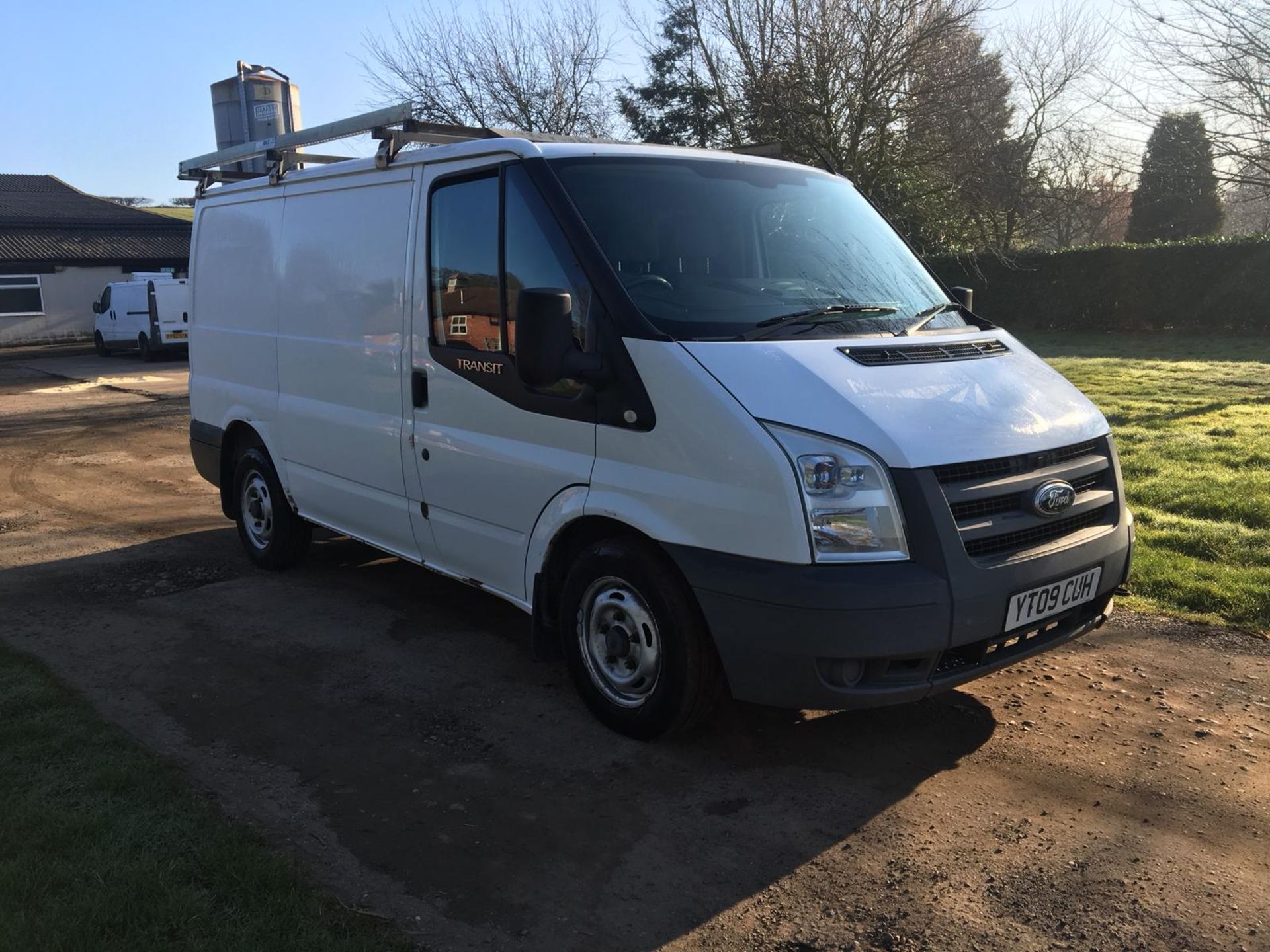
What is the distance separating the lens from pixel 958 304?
4.88 metres

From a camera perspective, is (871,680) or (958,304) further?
(958,304)

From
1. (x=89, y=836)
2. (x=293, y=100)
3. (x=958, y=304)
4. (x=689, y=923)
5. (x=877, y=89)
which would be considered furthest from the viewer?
(x=877, y=89)

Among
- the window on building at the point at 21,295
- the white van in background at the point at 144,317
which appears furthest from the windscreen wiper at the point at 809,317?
the window on building at the point at 21,295

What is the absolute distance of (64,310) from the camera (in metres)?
37.7

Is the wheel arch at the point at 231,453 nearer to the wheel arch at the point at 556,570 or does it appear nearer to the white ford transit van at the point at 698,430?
the white ford transit van at the point at 698,430

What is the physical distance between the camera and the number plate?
3648 millimetres

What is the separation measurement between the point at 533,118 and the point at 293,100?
14222 millimetres

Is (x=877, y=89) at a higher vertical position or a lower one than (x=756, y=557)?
higher

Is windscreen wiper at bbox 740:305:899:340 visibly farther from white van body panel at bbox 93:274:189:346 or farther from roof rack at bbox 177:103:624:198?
white van body panel at bbox 93:274:189:346

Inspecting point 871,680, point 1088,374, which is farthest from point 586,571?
point 1088,374

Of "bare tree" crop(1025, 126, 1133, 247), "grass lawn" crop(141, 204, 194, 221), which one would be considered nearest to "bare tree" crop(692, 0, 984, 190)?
"bare tree" crop(1025, 126, 1133, 247)

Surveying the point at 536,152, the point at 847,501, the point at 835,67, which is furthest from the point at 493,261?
the point at 835,67

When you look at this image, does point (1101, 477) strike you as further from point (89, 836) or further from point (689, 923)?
point (89, 836)

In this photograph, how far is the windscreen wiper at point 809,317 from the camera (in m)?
3.90
